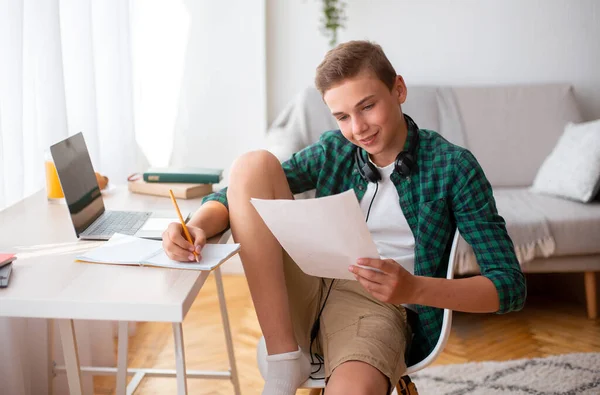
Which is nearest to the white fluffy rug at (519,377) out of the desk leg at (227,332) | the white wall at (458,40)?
the desk leg at (227,332)

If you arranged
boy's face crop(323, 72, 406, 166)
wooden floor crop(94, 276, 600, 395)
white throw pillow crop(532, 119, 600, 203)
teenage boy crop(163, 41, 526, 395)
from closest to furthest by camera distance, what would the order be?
teenage boy crop(163, 41, 526, 395) → boy's face crop(323, 72, 406, 166) → wooden floor crop(94, 276, 600, 395) → white throw pillow crop(532, 119, 600, 203)

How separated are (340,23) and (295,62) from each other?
0.28m

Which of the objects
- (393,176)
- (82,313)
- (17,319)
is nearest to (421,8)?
(393,176)

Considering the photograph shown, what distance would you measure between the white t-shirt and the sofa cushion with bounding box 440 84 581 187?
5.43ft

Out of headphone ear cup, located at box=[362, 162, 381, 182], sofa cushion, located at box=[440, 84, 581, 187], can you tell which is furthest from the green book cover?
sofa cushion, located at box=[440, 84, 581, 187]

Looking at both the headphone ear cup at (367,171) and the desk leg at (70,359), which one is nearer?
the desk leg at (70,359)

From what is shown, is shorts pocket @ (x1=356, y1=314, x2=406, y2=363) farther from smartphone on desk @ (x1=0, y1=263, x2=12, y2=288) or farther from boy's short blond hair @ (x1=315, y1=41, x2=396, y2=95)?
smartphone on desk @ (x1=0, y1=263, x2=12, y2=288)

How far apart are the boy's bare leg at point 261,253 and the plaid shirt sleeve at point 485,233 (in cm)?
38

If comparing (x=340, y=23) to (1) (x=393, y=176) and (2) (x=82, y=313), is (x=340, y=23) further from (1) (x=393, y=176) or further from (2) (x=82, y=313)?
(2) (x=82, y=313)

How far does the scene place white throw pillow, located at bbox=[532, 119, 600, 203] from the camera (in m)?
2.76

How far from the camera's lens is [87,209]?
1593mm

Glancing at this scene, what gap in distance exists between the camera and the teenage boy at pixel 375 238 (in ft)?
4.35

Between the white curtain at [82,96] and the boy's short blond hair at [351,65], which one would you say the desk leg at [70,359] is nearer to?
the white curtain at [82,96]

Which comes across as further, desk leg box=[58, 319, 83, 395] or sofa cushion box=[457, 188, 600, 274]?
sofa cushion box=[457, 188, 600, 274]
